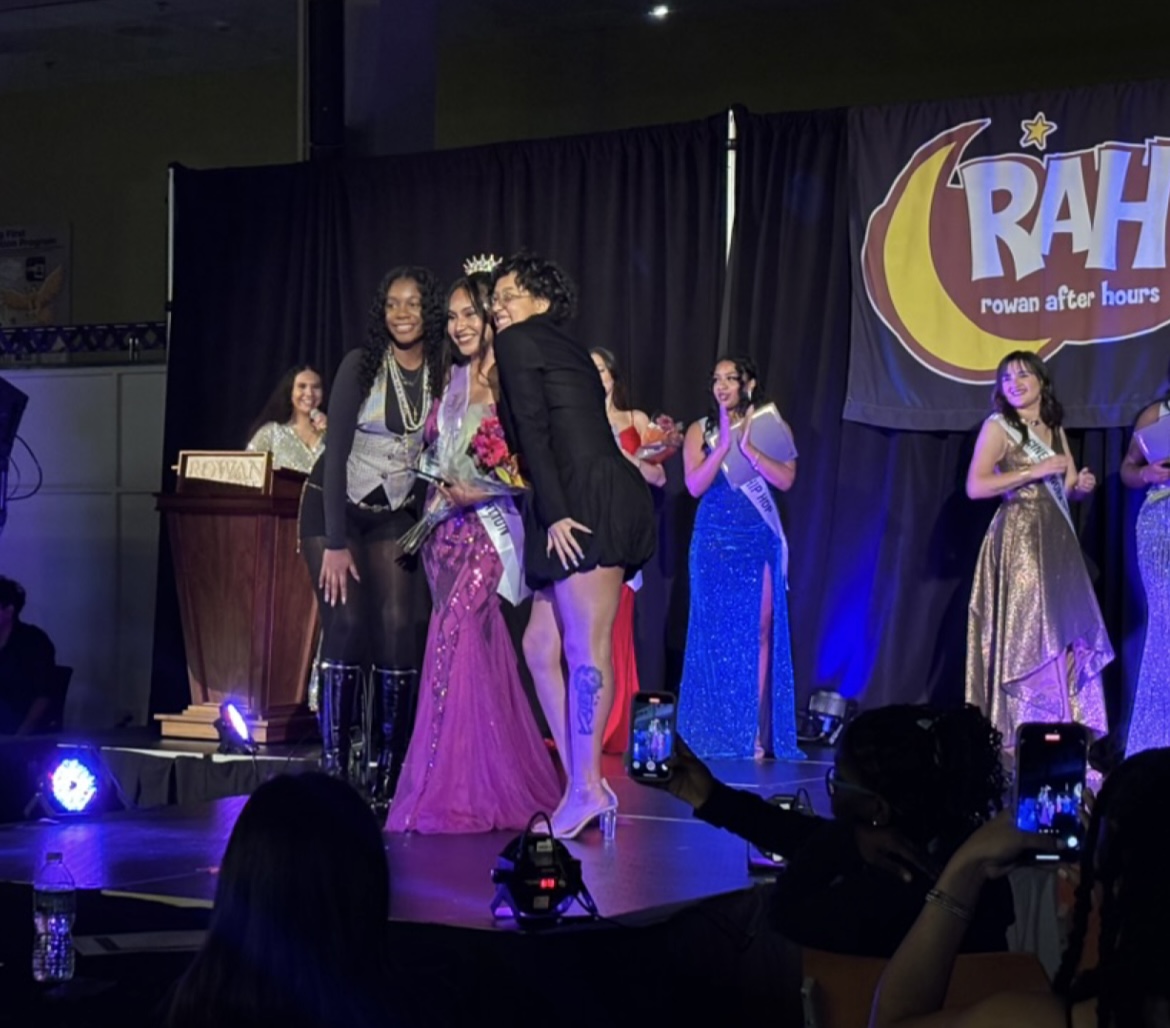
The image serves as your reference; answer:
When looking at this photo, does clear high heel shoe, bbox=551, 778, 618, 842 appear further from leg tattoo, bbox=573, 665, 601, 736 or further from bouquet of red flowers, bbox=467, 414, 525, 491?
bouquet of red flowers, bbox=467, 414, 525, 491

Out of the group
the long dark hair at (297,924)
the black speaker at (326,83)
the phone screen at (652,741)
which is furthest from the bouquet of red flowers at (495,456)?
the black speaker at (326,83)

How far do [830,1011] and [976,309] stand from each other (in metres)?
4.77

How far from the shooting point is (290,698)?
21.4 ft

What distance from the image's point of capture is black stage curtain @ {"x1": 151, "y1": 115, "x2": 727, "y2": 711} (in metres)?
7.19

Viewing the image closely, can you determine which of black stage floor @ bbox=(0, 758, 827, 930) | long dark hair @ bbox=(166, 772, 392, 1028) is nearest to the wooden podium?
black stage floor @ bbox=(0, 758, 827, 930)

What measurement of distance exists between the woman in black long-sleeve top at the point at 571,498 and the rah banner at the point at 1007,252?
2.84 meters

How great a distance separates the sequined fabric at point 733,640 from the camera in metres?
6.48

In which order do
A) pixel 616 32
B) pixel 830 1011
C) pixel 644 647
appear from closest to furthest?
pixel 830 1011 → pixel 644 647 → pixel 616 32

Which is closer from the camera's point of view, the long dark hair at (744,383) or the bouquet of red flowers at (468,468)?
the bouquet of red flowers at (468,468)

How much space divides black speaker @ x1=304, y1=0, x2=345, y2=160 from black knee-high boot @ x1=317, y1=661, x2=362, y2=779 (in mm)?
4094

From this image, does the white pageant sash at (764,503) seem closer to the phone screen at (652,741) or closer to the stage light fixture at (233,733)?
the stage light fixture at (233,733)

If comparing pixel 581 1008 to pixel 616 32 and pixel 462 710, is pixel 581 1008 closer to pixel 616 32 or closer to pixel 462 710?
pixel 462 710

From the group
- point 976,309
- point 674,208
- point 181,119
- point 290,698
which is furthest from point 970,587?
point 181,119

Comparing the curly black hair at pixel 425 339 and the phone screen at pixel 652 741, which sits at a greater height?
the curly black hair at pixel 425 339
